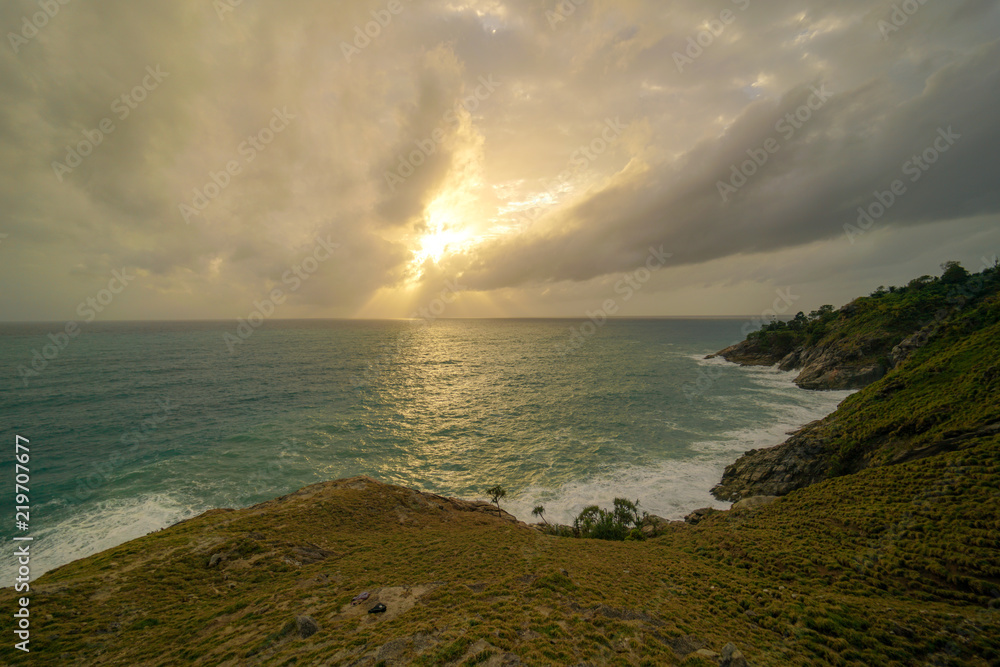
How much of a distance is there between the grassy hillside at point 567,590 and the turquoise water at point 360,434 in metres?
14.0

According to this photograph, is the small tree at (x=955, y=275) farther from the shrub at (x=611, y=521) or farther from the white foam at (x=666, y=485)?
the shrub at (x=611, y=521)

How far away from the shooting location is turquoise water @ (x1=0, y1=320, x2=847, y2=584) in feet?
121

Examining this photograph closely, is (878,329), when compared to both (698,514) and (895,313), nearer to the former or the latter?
(895,313)

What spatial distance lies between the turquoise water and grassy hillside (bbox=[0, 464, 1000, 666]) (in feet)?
46.0

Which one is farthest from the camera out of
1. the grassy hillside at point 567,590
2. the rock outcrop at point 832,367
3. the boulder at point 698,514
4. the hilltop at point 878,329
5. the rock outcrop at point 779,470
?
the rock outcrop at point 832,367

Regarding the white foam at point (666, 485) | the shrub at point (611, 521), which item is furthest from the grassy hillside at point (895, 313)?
the shrub at point (611, 521)

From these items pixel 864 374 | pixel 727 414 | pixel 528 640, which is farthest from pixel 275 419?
pixel 864 374

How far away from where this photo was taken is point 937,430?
2695cm

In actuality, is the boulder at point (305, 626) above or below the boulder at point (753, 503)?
above

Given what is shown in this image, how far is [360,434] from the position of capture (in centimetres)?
5581

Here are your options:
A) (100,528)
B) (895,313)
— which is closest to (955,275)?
(895,313)

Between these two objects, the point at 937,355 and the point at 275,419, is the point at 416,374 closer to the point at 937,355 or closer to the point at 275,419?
the point at 275,419

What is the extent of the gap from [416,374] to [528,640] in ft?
314

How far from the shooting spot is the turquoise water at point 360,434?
3675 cm
